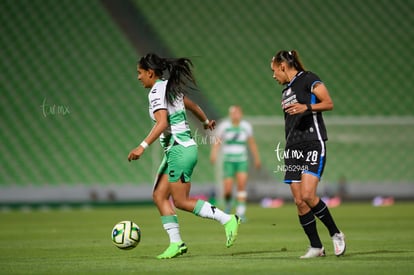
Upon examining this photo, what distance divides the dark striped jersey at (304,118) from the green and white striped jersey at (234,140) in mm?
7733

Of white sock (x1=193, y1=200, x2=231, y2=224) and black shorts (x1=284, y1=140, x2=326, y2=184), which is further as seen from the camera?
white sock (x1=193, y1=200, x2=231, y2=224)

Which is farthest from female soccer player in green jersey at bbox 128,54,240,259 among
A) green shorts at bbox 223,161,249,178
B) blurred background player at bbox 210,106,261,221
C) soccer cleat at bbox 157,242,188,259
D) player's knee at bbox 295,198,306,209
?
green shorts at bbox 223,161,249,178

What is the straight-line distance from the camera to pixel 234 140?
15.2 meters

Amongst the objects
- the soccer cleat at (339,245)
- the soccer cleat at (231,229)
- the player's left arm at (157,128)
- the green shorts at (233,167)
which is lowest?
the soccer cleat at (339,245)

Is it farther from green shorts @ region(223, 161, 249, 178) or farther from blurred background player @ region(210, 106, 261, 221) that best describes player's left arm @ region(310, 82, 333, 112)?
green shorts @ region(223, 161, 249, 178)

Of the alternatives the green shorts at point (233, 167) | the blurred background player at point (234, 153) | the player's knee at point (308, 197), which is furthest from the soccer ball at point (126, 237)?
the green shorts at point (233, 167)

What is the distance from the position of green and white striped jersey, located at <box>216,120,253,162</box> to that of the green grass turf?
145cm

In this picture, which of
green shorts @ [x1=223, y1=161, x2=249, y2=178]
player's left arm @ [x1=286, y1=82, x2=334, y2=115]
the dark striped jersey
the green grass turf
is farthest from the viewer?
green shorts @ [x1=223, y1=161, x2=249, y2=178]

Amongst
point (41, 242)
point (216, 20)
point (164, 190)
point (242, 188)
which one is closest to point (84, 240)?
point (41, 242)

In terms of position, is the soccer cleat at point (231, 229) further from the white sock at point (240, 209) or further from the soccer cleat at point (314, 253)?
the white sock at point (240, 209)

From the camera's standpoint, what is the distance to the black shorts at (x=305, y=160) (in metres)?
7.14

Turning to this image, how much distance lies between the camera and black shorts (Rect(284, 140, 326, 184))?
7.14 meters

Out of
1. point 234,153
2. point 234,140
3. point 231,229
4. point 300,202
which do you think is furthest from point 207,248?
point 234,140

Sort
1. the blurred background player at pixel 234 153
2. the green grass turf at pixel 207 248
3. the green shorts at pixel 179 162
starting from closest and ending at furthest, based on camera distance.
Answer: the green grass turf at pixel 207 248
the green shorts at pixel 179 162
the blurred background player at pixel 234 153
